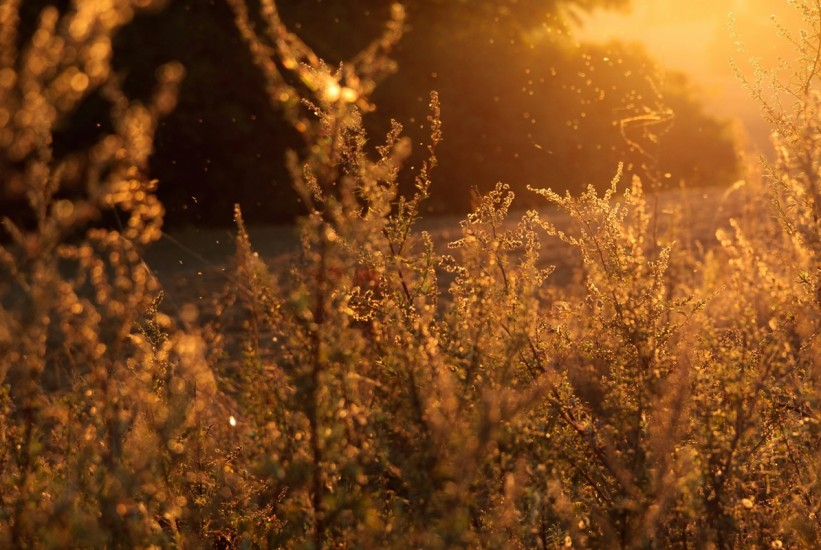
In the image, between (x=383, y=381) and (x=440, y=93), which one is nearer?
(x=383, y=381)

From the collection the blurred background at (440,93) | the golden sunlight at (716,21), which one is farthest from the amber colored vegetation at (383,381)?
the blurred background at (440,93)

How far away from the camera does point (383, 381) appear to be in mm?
3113

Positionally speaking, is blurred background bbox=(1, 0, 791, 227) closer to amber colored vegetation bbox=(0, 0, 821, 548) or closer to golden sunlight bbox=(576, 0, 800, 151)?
golden sunlight bbox=(576, 0, 800, 151)

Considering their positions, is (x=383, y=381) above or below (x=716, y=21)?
above

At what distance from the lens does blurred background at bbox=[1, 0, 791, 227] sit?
11703mm

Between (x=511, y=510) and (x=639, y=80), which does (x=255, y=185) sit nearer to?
(x=639, y=80)

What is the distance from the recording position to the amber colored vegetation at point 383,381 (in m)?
2.28

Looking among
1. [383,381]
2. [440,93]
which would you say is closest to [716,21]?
[440,93]

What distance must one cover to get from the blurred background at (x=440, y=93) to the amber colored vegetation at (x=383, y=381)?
709 centimetres

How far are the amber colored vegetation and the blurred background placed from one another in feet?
23.2

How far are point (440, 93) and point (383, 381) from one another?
10.4 metres

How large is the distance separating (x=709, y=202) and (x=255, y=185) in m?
6.36

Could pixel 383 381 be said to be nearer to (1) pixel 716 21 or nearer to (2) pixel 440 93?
(2) pixel 440 93

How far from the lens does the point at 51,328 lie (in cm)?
783
